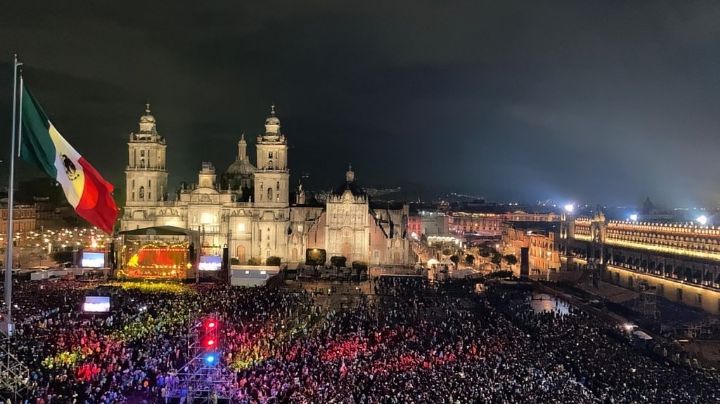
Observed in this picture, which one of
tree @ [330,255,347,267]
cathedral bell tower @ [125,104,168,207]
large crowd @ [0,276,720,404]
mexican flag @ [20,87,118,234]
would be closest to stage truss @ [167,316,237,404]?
large crowd @ [0,276,720,404]

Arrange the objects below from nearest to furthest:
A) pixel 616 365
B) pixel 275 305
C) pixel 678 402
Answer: pixel 678 402 < pixel 616 365 < pixel 275 305

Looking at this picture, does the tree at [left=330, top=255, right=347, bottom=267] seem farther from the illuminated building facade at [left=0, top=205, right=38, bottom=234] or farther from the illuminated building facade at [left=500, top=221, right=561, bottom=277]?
the illuminated building facade at [left=0, top=205, right=38, bottom=234]

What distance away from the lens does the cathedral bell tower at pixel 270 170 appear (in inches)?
2501

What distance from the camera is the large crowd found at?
19.5 metres

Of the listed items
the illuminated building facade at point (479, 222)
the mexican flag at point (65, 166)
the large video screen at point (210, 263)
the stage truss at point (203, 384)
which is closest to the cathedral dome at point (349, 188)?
the large video screen at point (210, 263)

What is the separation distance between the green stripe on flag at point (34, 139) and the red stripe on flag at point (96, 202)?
864 mm

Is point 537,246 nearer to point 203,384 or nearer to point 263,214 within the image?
point 263,214

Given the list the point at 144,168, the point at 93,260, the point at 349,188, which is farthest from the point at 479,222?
the point at 93,260

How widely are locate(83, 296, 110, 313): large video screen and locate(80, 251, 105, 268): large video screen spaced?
2072 centimetres

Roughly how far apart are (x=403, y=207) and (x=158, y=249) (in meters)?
29.5

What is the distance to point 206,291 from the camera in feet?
129

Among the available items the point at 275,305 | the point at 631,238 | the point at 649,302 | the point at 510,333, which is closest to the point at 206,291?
the point at 275,305

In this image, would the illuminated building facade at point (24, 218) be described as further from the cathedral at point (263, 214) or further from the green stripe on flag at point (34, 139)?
the green stripe on flag at point (34, 139)

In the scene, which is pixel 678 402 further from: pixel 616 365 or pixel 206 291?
pixel 206 291
